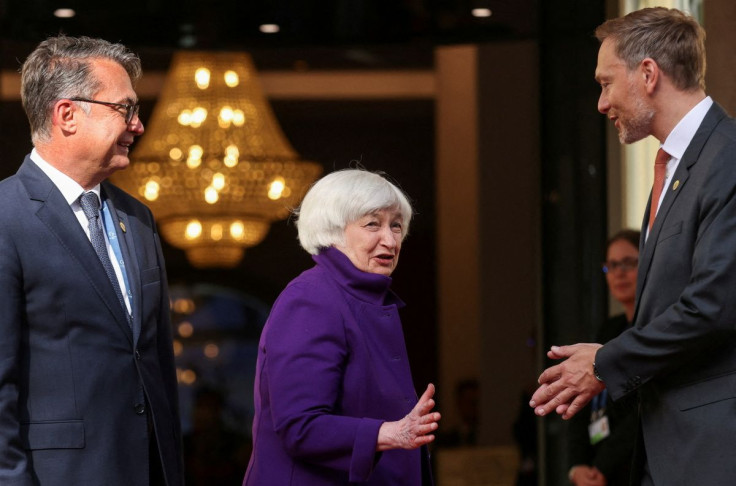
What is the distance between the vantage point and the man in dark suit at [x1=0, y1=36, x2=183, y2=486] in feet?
9.52

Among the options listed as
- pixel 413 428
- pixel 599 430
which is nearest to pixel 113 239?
pixel 413 428

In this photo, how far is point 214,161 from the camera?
988 centimetres

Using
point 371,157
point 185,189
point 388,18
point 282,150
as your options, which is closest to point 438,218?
point 371,157

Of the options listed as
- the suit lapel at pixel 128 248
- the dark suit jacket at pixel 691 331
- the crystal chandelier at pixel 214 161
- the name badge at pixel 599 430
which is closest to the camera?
the dark suit jacket at pixel 691 331

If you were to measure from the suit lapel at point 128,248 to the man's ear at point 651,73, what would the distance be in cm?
137

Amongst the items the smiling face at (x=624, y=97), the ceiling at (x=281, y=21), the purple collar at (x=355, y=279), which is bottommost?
the purple collar at (x=355, y=279)

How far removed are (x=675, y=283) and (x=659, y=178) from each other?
13.8 inches

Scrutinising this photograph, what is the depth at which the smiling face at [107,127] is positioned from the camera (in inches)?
123

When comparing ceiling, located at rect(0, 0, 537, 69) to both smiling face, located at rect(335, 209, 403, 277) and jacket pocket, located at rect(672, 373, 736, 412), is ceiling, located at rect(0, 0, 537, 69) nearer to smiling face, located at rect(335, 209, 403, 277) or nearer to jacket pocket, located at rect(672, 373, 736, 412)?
smiling face, located at rect(335, 209, 403, 277)

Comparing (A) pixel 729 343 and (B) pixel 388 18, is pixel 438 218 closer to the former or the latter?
(B) pixel 388 18

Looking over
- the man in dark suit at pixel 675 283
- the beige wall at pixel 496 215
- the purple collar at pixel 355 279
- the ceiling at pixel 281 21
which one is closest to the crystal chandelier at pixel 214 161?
the beige wall at pixel 496 215

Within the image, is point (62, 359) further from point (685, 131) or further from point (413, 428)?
point (685, 131)

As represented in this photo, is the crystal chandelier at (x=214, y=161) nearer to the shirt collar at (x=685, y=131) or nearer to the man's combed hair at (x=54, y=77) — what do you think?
the man's combed hair at (x=54, y=77)

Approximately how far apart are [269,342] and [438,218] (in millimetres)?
9298
